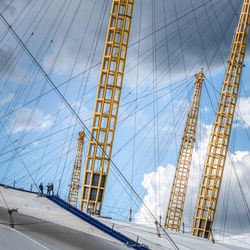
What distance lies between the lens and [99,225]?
2908cm

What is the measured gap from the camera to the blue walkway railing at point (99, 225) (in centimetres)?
2551

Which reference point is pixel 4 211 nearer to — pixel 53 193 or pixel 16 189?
pixel 53 193

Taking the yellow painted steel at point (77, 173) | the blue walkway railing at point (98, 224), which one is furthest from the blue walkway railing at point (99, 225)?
the yellow painted steel at point (77, 173)

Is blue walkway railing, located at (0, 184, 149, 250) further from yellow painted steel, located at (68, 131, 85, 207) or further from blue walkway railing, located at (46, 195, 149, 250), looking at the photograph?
yellow painted steel, located at (68, 131, 85, 207)

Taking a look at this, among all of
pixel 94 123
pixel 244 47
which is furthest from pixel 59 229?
pixel 244 47

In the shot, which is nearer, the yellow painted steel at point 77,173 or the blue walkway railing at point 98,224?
the blue walkway railing at point 98,224

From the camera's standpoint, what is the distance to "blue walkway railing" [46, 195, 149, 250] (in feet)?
83.7

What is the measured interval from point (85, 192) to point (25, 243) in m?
26.3

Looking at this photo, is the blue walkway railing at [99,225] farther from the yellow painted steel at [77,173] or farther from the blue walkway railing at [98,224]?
the yellow painted steel at [77,173]

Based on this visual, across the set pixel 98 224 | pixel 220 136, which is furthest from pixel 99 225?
pixel 220 136

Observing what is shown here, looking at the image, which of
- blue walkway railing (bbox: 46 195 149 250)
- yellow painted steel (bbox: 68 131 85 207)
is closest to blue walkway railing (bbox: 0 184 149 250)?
blue walkway railing (bbox: 46 195 149 250)

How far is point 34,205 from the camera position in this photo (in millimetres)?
32375

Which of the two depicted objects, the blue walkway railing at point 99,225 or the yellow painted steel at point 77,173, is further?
the yellow painted steel at point 77,173

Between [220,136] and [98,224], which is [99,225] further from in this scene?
[220,136]
